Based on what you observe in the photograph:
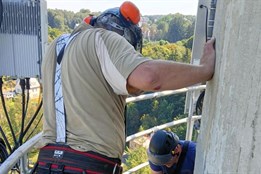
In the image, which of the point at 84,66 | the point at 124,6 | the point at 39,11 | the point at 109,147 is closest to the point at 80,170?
the point at 109,147

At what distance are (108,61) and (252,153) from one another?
102 centimetres

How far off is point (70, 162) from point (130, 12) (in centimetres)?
105

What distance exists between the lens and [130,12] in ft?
7.53

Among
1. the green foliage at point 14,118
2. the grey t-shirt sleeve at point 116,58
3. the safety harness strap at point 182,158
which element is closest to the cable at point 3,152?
the green foliage at point 14,118

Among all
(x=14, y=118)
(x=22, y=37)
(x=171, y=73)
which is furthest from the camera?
(x=14, y=118)

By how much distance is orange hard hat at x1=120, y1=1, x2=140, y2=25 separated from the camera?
2275 millimetres

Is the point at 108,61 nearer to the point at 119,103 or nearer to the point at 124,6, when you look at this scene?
the point at 119,103

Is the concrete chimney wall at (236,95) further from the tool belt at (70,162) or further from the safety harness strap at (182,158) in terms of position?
the safety harness strap at (182,158)

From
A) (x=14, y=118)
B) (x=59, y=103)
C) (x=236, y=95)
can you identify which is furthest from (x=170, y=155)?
(x=14, y=118)

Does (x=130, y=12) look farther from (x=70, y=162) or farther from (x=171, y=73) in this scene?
(x=70, y=162)

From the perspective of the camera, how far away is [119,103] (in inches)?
86.2

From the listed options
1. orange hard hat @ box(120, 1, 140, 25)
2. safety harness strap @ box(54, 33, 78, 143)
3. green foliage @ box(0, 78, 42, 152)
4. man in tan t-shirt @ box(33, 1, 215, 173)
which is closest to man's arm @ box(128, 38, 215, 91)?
man in tan t-shirt @ box(33, 1, 215, 173)

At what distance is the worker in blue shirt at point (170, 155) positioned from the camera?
3260mm

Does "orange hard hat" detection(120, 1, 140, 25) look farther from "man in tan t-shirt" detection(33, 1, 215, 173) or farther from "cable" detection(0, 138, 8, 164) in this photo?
"cable" detection(0, 138, 8, 164)
